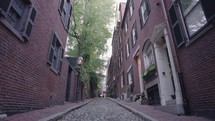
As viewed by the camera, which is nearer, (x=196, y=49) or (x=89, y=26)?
(x=196, y=49)

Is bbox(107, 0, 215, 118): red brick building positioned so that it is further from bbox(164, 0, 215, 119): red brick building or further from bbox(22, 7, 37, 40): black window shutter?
bbox(22, 7, 37, 40): black window shutter

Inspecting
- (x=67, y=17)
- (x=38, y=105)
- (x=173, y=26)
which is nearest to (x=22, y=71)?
(x=38, y=105)

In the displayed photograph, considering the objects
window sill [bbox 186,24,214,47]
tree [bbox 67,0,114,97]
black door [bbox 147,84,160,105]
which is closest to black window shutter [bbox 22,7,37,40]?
window sill [bbox 186,24,214,47]

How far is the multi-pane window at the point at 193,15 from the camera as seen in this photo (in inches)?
136

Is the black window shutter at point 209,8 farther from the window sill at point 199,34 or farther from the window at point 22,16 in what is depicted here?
the window at point 22,16

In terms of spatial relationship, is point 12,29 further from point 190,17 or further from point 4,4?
point 190,17

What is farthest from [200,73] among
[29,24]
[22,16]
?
[22,16]

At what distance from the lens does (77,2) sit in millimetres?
15484

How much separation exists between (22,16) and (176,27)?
4.94 m

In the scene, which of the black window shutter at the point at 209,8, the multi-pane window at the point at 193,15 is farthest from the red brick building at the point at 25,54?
the multi-pane window at the point at 193,15

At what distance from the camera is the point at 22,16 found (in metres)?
4.08

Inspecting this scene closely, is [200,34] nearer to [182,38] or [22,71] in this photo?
[182,38]

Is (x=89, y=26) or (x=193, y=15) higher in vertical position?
(x=89, y=26)

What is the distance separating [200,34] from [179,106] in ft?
6.87
